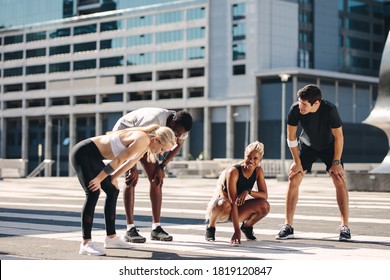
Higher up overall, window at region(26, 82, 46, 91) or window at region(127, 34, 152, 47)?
window at region(127, 34, 152, 47)

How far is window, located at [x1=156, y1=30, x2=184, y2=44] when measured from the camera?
92.2 m

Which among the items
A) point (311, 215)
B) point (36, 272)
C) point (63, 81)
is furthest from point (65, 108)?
point (36, 272)

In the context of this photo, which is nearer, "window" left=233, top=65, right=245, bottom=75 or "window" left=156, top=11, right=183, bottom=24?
"window" left=233, top=65, right=245, bottom=75

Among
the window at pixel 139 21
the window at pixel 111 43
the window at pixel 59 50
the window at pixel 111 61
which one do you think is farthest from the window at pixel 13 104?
the window at pixel 139 21

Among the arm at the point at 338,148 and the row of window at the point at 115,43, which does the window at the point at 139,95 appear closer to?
the row of window at the point at 115,43

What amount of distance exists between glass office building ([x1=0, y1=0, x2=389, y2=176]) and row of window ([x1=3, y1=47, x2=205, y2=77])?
0.42 ft

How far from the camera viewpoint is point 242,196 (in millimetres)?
8797

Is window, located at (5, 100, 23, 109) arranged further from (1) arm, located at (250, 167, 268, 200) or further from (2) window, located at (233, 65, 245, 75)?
(1) arm, located at (250, 167, 268, 200)

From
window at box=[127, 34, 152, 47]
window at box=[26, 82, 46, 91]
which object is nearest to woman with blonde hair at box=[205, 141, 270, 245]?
window at box=[127, 34, 152, 47]

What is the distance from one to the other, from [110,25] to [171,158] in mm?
90939

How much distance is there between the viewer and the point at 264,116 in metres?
87.1

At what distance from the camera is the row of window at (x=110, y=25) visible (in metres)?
91.5

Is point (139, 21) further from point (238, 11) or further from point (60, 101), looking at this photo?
point (60, 101)

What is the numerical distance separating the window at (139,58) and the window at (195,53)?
17.6 ft
